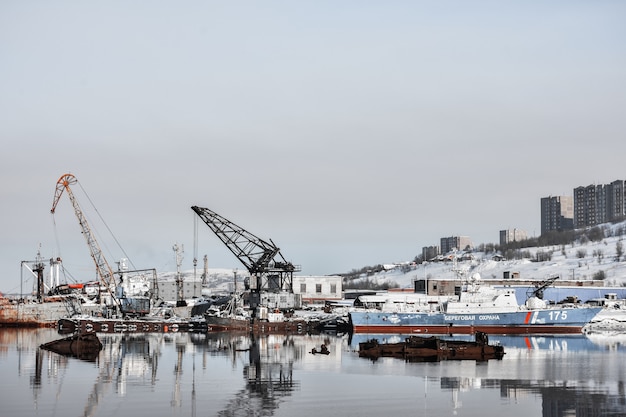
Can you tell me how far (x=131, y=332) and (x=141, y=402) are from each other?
67293mm

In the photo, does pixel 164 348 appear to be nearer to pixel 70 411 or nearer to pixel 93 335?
pixel 93 335

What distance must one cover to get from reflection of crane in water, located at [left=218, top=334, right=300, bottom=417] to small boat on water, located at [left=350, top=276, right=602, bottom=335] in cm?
2969

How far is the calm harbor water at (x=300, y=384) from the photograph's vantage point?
36750 mm

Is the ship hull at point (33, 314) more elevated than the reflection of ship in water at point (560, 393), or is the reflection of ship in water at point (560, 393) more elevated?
the reflection of ship in water at point (560, 393)

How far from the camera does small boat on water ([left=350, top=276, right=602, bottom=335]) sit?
325ft

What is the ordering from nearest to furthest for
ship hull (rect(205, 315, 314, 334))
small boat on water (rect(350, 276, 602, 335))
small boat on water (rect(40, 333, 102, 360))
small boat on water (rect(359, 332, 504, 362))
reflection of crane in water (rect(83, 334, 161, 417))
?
reflection of crane in water (rect(83, 334, 161, 417))
small boat on water (rect(359, 332, 504, 362))
small boat on water (rect(40, 333, 102, 360))
small boat on water (rect(350, 276, 602, 335))
ship hull (rect(205, 315, 314, 334))

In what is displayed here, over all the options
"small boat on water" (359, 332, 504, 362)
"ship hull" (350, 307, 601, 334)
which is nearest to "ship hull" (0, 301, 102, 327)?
"ship hull" (350, 307, 601, 334)

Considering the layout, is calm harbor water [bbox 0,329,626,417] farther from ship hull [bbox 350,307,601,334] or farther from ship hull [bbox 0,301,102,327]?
ship hull [bbox 0,301,102,327]

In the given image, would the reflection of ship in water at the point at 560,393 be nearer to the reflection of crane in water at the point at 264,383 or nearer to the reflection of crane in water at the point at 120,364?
the reflection of crane in water at the point at 264,383

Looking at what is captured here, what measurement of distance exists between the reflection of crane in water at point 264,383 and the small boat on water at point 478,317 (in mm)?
29694

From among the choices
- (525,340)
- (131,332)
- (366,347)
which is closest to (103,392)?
(366,347)

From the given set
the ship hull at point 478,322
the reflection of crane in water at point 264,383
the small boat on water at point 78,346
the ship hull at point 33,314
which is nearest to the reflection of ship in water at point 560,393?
the reflection of crane in water at point 264,383

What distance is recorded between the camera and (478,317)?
9900 centimetres

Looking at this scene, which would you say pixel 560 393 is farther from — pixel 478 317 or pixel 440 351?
pixel 478 317
